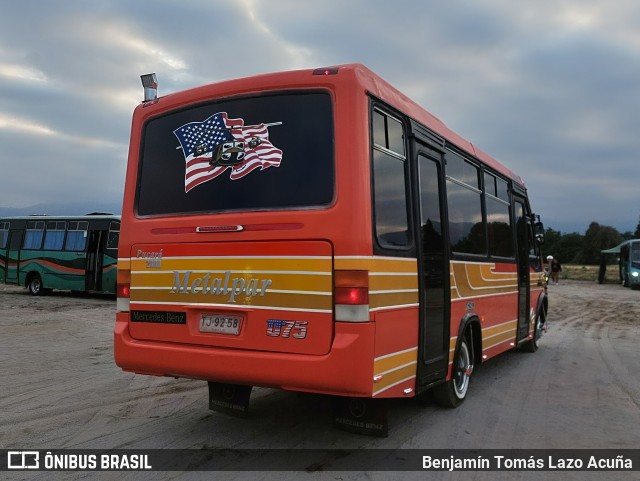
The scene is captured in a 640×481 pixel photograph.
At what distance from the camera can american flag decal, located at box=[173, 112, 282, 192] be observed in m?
4.76

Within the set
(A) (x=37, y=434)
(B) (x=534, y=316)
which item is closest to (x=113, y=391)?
(A) (x=37, y=434)

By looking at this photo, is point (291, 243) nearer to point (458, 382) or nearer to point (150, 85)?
point (150, 85)

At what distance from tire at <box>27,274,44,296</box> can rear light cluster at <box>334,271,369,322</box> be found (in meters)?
20.7

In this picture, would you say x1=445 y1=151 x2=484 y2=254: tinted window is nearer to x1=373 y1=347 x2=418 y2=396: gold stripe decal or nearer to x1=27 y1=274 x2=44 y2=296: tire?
x1=373 y1=347 x2=418 y2=396: gold stripe decal

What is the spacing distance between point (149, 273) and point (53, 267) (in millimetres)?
18327

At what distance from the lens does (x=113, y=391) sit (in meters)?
6.85

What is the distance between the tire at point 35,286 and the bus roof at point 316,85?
18954 mm

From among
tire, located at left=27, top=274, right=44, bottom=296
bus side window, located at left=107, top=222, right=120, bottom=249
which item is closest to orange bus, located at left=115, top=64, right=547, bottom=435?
bus side window, located at left=107, top=222, right=120, bottom=249

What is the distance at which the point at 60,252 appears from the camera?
21.2m

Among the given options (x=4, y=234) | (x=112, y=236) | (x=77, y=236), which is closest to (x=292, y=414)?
(x=112, y=236)

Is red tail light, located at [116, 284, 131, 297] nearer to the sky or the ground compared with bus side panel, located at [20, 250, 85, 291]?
nearer to the ground

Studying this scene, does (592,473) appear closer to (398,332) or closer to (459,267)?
(398,332)

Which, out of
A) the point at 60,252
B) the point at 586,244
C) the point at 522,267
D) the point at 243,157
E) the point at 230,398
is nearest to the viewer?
the point at 243,157

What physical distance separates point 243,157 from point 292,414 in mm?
2702
